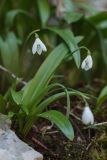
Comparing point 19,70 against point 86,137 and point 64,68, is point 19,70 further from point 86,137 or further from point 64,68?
point 86,137

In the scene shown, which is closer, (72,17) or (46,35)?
(72,17)

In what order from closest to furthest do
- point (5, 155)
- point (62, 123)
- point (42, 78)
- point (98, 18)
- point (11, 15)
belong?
point (5, 155), point (62, 123), point (42, 78), point (11, 15), point (98, 18)

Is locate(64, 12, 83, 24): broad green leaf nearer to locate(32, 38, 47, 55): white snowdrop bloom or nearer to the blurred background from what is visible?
the blurred background

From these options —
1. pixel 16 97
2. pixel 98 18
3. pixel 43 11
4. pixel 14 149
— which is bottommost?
pixel 14 149

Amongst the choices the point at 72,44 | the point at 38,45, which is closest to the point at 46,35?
the point at 72,44

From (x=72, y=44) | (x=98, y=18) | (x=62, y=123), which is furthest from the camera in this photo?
(x=98, y=18)

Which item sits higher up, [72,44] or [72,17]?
[72,17]

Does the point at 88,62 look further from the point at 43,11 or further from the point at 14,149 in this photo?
the point at 43,11

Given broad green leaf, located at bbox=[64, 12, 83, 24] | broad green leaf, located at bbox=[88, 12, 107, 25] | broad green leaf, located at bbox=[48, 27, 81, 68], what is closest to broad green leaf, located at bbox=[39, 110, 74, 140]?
broad green leaf, located at bbox=[48, 27, 81, 68]
